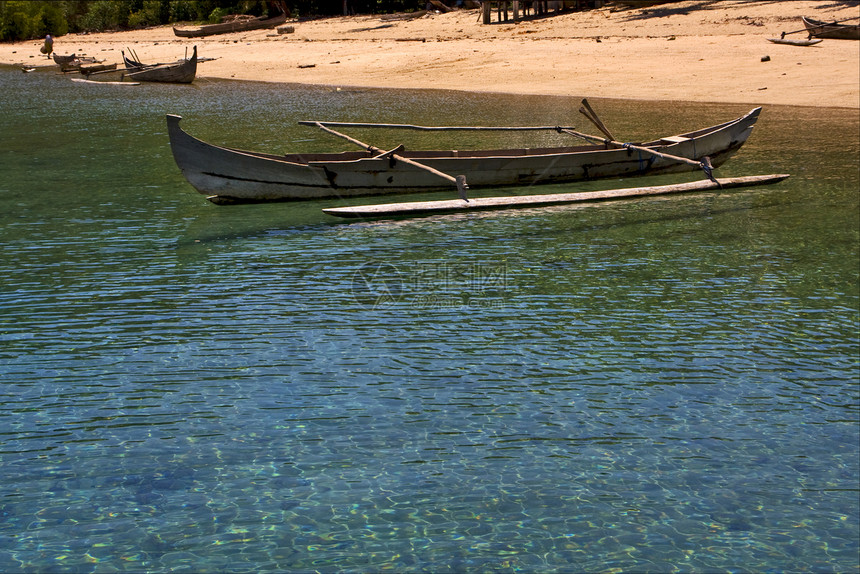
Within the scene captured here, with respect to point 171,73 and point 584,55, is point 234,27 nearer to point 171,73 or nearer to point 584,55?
point 171,73

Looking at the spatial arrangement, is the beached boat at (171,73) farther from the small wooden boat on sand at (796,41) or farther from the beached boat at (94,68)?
the small wooden boat on sand at (796,41)

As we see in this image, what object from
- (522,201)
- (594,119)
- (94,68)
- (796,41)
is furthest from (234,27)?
(522,201)

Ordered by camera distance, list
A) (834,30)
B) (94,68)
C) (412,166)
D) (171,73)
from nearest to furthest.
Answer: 1. (412,166)
2. (834,30)
3. (171,73)
4. (94,68)

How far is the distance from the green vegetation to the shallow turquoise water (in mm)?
45776

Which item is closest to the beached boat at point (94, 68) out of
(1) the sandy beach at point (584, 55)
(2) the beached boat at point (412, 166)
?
(1) the sandy beach at point (584, 55)

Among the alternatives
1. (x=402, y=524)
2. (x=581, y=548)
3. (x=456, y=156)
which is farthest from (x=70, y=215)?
(x=581, y=548)

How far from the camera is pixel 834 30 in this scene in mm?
31312

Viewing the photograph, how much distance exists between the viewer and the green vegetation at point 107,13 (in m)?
58.9

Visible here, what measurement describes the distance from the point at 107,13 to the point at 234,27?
735 inches

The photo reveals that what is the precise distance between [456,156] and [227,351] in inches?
358

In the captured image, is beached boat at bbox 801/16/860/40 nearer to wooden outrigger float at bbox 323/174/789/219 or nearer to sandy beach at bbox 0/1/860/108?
sandy beach at bbox 0/1/860/108

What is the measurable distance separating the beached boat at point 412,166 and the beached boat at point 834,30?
14.7m

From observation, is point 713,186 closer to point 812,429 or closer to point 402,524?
point 812,429

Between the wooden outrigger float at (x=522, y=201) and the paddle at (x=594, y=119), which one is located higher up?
the paddle at (x=594, y=119)
